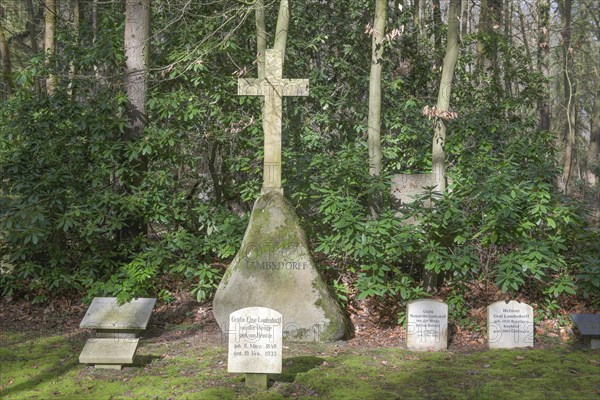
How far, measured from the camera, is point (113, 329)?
767 cm

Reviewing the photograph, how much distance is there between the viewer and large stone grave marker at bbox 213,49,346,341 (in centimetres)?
848

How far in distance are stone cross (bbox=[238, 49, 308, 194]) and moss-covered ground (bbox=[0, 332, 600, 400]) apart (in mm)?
2391

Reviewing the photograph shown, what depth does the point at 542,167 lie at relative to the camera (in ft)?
31.7

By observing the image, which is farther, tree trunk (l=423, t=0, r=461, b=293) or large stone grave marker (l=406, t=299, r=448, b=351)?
tree trunk (l=423, t=0, r=461, b=293)

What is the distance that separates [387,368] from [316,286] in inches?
65.6

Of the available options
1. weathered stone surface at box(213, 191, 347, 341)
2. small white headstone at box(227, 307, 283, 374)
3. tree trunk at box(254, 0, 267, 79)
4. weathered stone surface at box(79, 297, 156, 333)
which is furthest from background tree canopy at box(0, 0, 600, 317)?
small white headstone at box(227, 307, 283, 374)

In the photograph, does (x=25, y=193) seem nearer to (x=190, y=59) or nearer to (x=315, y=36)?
(x=190, y=59)

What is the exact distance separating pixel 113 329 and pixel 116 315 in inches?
6.8

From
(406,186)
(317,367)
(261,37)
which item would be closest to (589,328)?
(406,186)

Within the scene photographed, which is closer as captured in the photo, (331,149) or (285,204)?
(285,204)

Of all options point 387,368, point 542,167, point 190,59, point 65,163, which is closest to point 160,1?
point 190,59

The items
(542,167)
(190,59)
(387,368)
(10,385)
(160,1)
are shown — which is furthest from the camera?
(160,1)

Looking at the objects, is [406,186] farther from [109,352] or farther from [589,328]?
[109,352]

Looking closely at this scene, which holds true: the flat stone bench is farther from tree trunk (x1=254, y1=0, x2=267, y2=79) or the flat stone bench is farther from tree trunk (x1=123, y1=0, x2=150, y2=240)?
tree trunk (x1=123, y1=0, x2=150, y2=240)
